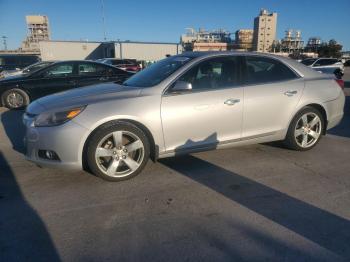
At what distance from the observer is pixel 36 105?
3936mm

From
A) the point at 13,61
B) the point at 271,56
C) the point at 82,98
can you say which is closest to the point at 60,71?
the point at 82,98

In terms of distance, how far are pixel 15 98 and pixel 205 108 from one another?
22.9ft

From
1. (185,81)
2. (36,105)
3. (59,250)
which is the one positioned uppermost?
(185,81)

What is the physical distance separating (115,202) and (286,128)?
274 cm

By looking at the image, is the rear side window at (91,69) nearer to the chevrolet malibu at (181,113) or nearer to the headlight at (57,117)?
the chevrolet malibu at (181,113)

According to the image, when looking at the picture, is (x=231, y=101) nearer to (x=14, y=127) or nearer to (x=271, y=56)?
(x=271, y=56)

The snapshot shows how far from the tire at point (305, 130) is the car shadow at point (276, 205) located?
1.32 m

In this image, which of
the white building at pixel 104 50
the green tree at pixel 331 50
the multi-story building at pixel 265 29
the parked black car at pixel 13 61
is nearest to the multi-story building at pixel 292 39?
the multi-story building at pixel 265 29

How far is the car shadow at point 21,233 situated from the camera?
2405 mm

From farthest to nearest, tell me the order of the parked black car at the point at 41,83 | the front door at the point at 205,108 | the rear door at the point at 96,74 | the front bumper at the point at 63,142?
the rear door at the point at 96,74, the parked black car at the point at 41,83, the front door at the point at 205,108, the front bumper at the point at 63,142

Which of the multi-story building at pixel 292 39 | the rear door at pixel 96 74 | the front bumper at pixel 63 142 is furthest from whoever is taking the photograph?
A: the multi-story building at pixel 292 39

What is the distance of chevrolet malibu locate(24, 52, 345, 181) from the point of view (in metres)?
3.54

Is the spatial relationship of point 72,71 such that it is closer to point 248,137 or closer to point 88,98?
point 88,98

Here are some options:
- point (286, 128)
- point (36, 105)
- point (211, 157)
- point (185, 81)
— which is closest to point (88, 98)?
point (36, 105)
